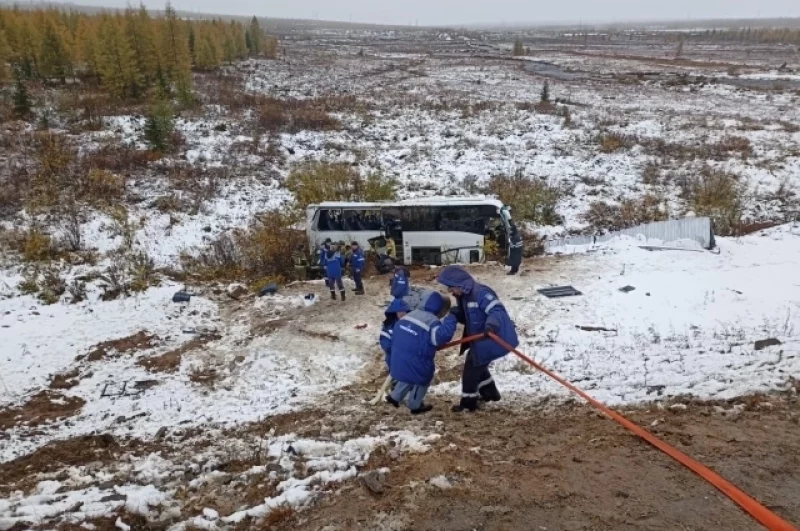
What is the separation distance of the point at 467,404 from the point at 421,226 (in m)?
9.25

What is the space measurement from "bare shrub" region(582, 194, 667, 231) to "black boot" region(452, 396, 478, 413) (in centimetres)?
1360

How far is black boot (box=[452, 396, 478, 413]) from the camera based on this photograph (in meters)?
7.34

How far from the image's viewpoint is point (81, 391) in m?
10.2

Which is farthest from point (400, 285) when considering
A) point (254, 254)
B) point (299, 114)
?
point (299, 114)

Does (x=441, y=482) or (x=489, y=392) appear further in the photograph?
(x=489, y=392)

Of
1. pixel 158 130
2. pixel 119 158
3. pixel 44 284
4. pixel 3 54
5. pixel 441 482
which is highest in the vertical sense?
pixel 3 54

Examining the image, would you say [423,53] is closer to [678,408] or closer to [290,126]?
[290,126]

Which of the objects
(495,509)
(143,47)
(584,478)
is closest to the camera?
(495,509)

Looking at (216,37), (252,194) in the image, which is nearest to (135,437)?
(252,194)

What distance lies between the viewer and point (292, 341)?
38.5 feet

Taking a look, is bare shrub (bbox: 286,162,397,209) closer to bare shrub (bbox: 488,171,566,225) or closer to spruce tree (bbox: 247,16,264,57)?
bare shrub (bbox: 488,171,566,225)

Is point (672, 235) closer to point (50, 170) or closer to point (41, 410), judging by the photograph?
point (41, 410)

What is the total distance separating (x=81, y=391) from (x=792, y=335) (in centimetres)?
1233

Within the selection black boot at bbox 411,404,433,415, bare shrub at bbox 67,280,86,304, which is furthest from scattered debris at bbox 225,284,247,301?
black boot at bbox 411,404,433,415
